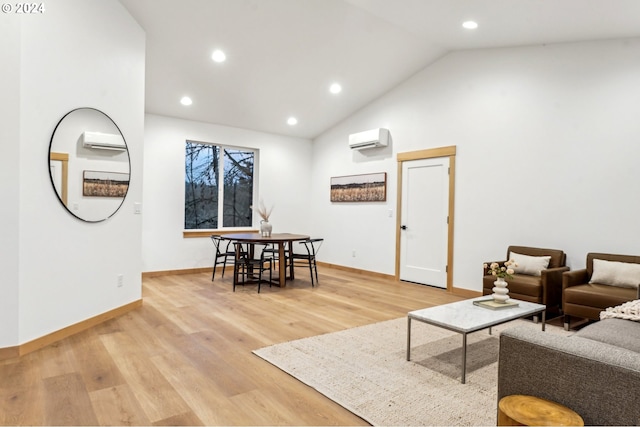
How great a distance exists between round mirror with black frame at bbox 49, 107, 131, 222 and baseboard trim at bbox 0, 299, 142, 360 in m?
0.93

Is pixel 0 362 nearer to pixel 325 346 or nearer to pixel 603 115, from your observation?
pixel 325 346

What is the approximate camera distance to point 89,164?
3609mm

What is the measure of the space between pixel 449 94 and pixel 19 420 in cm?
569

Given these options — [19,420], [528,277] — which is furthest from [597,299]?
[19,420]

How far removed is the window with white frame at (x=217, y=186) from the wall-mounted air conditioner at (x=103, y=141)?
2.82 meters

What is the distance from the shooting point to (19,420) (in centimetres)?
203

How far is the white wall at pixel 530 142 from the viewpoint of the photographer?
4129 millimetres

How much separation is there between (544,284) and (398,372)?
221cm

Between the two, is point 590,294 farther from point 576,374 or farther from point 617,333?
point 576,374

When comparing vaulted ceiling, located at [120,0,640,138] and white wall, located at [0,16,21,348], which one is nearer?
white wall, located at [0,16,21,348]

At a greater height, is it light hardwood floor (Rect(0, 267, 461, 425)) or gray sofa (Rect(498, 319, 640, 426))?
gray sofa (Rect(498, 319, 640, 426))

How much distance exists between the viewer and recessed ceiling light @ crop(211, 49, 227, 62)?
498 cm

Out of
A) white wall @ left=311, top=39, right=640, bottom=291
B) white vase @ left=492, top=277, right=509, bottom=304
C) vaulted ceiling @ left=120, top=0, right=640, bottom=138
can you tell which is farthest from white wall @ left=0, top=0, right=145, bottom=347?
white wall @ left=311, top=39, right=640, bottom=291

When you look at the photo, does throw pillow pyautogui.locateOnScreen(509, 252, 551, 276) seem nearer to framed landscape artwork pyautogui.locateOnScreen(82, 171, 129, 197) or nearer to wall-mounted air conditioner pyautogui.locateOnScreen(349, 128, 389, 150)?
wall-mounted air conditioner pyautogui.locateOnScreen(349, 128, 389, 150)
